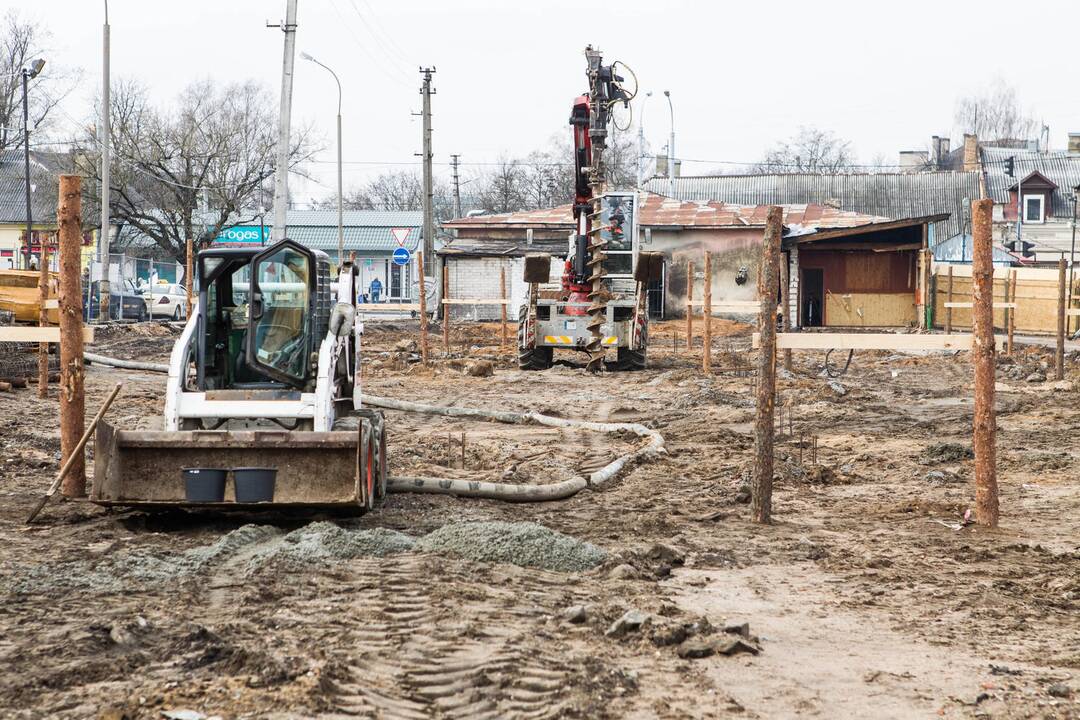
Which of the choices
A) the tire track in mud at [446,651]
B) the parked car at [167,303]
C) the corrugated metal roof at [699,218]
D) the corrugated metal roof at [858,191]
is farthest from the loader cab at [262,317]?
the corrugated metal roof at [858,191]

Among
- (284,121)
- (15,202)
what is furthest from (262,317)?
(15,202)

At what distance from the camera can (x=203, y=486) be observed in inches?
335

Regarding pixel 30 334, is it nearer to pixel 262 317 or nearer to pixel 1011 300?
pixel 262 317

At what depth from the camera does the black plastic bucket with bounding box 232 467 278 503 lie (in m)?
8.52

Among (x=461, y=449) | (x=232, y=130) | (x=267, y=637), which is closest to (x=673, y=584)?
(x=267, y=637)

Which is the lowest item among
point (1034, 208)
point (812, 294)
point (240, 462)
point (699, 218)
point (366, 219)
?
point (240, 462)

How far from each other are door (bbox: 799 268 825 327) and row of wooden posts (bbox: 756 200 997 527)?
32.6 metres

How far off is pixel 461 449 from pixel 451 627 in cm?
722

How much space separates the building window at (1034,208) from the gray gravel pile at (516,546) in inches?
2347

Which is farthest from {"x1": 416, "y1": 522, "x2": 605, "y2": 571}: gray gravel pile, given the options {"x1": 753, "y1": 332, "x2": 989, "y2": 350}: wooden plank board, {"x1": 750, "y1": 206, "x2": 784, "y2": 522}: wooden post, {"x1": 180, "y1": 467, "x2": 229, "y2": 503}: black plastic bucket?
{"x1": 753, "y1": 332, "x2": 989, "y2": 350}: wooden plank board

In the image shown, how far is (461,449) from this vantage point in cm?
1330

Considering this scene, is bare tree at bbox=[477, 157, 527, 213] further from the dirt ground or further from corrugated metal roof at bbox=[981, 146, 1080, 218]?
the dirt ground

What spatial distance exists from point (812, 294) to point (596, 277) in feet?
65.7

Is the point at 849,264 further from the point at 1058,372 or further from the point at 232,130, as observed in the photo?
the point at 232,130
